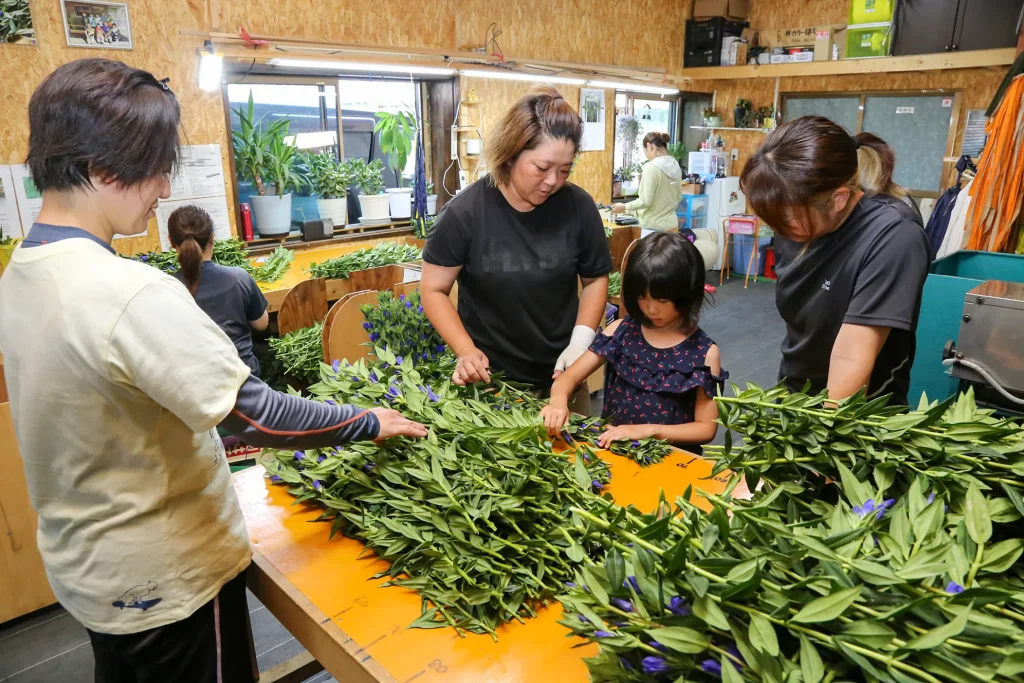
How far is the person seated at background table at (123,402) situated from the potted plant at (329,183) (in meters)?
4.20

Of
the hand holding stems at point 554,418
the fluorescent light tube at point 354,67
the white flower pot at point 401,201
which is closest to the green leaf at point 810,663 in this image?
the hand holding stems at point 554,418

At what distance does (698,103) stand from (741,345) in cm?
452

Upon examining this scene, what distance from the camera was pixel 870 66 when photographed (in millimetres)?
7148

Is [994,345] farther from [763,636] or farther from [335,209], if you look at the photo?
[335,209]

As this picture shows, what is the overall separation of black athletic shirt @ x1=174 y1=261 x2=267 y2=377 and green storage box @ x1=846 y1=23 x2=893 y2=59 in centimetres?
704

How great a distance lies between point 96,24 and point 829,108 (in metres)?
7.64

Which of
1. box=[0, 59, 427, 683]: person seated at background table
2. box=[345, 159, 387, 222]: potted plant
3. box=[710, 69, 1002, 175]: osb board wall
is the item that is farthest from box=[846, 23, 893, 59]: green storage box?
box=[0, 59, 427, 683]: person seated at background table

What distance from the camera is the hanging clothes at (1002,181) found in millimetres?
2959

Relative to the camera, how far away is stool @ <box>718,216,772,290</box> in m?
7.96

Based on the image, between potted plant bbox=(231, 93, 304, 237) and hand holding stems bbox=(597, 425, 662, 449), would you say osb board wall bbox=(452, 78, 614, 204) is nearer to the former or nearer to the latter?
potted plant bbox=(231, 93, 304, 237)

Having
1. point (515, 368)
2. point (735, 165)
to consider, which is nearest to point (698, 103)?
point (735, 165)

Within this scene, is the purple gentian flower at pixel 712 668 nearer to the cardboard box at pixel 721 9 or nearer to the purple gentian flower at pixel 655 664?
the purple gentian flower at pixel 655 664

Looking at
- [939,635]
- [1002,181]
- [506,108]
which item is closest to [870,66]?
[506,108]

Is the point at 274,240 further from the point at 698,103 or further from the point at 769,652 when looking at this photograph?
the point at 698,103
